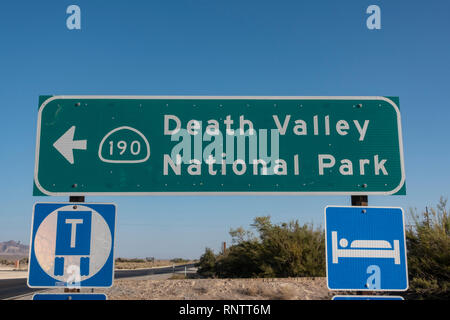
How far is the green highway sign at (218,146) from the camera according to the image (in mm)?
3520

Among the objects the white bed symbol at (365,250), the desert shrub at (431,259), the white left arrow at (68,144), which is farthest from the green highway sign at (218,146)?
the desert shrub at (431,259)

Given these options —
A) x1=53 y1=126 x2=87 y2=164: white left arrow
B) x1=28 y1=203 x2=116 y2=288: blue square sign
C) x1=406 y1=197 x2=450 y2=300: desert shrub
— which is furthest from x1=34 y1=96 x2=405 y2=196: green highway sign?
x1=406 y1=197 x2=450 y2=300: desert shrub

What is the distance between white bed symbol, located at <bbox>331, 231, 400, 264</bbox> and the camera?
3225 millimetres

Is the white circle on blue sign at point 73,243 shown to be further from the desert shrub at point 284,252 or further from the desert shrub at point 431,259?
the desert shrub at point 284,252

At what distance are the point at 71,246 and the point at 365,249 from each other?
255 cm

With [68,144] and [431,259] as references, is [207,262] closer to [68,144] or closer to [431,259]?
[431,259]

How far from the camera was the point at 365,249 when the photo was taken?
10.6ft

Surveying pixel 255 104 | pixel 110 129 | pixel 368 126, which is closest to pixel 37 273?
pixel 110 129

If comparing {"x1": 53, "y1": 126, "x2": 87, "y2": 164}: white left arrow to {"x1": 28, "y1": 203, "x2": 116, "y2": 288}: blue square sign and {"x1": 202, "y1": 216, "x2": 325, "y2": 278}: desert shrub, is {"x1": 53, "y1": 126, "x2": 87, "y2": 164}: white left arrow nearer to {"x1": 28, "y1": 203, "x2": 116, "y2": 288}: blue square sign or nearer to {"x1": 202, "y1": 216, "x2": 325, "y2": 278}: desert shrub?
{"x1": 28, "y1": 203, "x2": 116, "y2": 288}: blue square sign

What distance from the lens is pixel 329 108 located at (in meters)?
3.73

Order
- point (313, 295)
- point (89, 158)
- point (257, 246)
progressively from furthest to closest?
point (257, 246)
point (313, 295)
point (89, 158)
